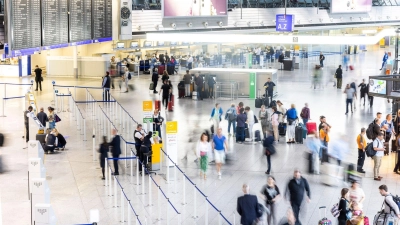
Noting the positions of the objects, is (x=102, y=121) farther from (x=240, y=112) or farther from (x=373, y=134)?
(x=373, y=134)

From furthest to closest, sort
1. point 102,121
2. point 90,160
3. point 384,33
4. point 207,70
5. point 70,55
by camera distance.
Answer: point 70,55, point 207,70, point 102,121, point 384,33, point 90,160

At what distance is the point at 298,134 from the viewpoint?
23.6 metres

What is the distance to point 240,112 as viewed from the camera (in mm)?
23984

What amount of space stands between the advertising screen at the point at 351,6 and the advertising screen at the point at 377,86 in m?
14.3

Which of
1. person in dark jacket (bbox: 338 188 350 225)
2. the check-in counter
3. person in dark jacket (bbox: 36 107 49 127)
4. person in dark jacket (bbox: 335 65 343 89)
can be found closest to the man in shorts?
person in dark jacket (bbox: 338 188 350 225)

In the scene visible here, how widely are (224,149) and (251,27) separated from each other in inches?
1174

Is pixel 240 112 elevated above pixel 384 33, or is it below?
below

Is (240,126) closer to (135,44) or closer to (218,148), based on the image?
(218,148)

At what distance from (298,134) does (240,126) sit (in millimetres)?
1882

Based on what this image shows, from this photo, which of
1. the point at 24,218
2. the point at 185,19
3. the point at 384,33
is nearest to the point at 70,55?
the point at 185,19

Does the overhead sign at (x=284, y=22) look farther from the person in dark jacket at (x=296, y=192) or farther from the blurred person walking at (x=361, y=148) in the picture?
the person in dark jacket at (x=296, y=192)

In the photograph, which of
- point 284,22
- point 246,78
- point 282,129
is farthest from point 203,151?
point 246,78

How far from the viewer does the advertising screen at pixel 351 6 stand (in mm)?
33812

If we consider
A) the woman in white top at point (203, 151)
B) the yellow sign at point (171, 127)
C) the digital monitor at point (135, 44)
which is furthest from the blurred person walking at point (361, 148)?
the digital monitor at point (135, 44)
